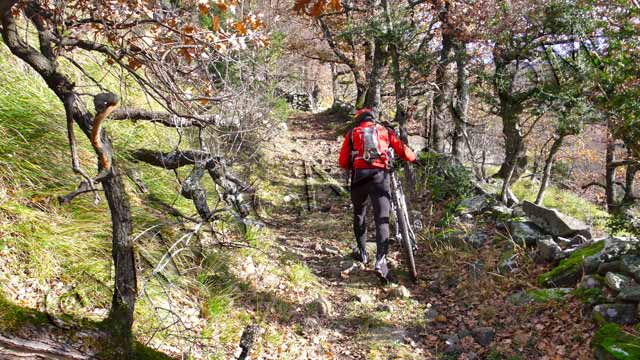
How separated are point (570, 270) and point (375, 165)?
2499 millimetres

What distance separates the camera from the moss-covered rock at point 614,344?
3.45m

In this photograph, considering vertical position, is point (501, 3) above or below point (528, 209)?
above

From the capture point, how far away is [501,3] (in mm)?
8047

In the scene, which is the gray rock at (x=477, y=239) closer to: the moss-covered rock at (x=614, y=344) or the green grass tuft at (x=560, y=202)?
the moss-covered rock at (x=614, y=344)

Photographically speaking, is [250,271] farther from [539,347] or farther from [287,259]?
[539,347]

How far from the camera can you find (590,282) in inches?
177

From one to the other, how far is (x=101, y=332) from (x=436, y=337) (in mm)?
3788

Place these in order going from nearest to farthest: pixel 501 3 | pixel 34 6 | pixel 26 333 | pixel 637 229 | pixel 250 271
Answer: pixel 26 333 → pixel 34 6 → pixel 637 229 → pixel 250 271 → pixel 501 3

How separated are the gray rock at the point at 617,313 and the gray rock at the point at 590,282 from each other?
381 mm

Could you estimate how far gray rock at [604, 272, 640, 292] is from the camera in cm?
414

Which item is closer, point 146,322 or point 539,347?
point 146,322

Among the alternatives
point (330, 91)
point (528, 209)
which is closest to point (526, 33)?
point (528, 209)

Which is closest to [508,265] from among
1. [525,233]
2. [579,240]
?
[525,233]

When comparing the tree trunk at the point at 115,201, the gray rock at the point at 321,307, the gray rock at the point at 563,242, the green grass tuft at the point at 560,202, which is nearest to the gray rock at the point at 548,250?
the gray rock at the point at 563,242
